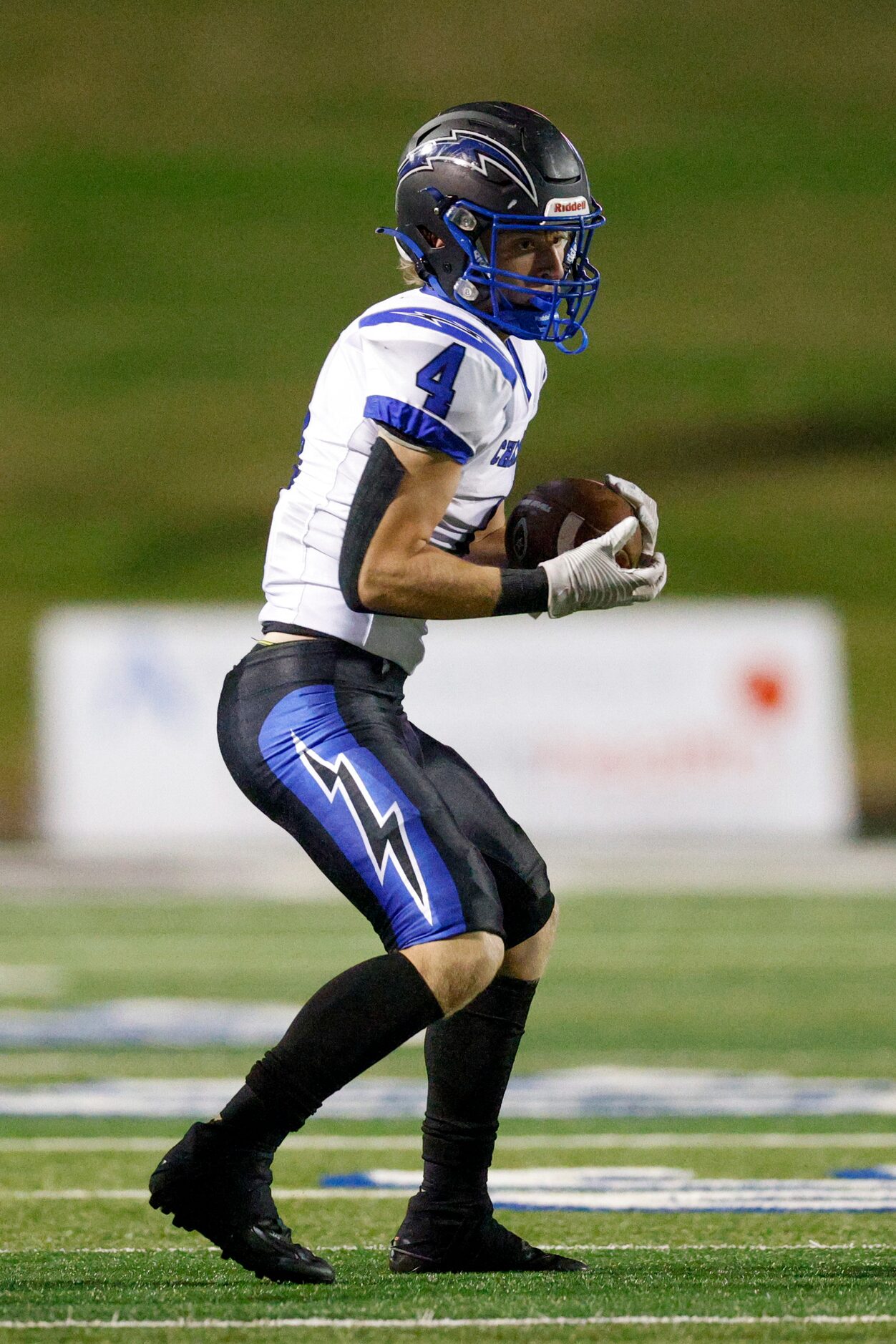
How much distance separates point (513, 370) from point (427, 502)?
0.29 metres

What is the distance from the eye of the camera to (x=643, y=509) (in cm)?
314

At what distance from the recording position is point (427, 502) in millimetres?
2938

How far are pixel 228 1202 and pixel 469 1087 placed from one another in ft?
1.45

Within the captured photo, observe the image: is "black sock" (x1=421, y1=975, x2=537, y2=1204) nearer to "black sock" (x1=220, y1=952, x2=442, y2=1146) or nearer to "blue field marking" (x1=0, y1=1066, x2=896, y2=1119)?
"black sock" (x1=220, y1=952, x2=442, y2=1146)

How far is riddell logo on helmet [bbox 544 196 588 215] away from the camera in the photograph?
3145 millimetres

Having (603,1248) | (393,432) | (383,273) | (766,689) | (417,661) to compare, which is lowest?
(603,1248)

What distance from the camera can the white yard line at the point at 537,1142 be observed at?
4512 millimetres

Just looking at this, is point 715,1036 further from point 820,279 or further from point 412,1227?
point 820,279

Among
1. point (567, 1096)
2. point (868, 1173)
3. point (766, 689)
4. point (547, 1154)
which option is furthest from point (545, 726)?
point (868, 1173)

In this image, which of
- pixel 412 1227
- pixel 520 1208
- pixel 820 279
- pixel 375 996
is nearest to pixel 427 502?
pixel 375 996

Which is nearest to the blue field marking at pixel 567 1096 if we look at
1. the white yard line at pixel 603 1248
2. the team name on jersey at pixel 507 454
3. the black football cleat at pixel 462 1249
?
the white yard line at pixel 603 1248

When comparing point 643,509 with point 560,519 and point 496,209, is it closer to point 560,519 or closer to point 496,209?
point 560,519

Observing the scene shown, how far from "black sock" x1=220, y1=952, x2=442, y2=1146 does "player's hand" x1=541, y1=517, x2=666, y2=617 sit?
587mm

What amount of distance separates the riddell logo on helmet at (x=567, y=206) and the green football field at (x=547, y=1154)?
5.37 feet
